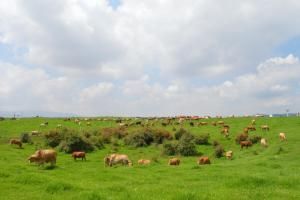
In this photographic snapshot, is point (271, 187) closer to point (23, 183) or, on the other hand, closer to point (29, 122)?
point (23, 183)

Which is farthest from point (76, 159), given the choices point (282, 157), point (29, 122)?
point (29, 122)

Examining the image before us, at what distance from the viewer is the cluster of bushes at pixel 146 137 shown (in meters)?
49.2

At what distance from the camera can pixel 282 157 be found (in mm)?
31094

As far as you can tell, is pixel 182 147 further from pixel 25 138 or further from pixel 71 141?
pixel 25 138

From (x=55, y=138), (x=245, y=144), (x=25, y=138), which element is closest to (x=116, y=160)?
(x=245, y=144)

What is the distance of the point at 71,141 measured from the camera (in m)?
44.6

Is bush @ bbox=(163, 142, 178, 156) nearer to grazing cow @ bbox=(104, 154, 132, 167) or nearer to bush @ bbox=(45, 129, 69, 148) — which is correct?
grazing cow @ bbox=(104, 154, 132, 167)

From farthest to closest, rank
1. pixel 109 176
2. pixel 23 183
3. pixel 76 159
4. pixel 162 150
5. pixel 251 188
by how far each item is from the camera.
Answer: pixel 162 150
pixel 76 159
pixel 109 176
pixel 23 183
pixel 251 188

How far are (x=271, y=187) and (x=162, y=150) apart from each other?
26.3 m

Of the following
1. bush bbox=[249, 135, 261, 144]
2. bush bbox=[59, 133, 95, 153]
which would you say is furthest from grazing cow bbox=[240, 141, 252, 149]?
bush bbox=[59, 133, 95, 153]

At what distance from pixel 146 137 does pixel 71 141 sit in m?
9.60

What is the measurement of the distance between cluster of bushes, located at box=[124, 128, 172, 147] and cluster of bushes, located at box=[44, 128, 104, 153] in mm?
3389

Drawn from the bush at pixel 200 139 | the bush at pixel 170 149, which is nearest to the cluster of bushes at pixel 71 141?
the bush at pixel 170 149

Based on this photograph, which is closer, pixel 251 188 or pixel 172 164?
pixel 251 188
